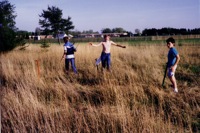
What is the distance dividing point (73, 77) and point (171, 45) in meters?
3.54

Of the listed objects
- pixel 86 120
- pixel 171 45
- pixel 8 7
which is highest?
pixel 8 7

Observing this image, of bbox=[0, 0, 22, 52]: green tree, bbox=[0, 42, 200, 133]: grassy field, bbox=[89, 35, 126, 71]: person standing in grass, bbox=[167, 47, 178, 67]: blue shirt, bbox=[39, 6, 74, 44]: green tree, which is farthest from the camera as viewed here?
bbox=[39, 6, 74, 44]: green tree

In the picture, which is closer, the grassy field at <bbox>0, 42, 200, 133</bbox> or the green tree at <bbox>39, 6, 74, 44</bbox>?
the grassy field at <bbox>0, 42, 200, 133</bbox>

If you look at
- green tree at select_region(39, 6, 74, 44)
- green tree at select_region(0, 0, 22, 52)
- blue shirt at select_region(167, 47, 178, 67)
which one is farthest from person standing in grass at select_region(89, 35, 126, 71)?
green tree at select_region(39, 6, 74, 44)

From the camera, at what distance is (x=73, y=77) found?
7559 millimetres

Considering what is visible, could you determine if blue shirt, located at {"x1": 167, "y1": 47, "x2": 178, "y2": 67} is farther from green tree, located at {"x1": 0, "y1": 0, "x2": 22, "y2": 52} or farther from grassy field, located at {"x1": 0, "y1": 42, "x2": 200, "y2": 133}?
green tree, located at {"x1": 0, "y1": 0, "x2": 22, "y2": 52}

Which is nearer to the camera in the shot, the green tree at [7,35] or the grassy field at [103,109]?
the grassy field at [103,109]

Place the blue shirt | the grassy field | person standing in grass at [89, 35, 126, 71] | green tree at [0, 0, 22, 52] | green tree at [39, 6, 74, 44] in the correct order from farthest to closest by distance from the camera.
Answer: green tree at [39, 6, 74, 44] < green tree at [0, 0, 22, 52] < person standing in grass at [89, 35, 126, 71] < the blue shirt < the grassy field

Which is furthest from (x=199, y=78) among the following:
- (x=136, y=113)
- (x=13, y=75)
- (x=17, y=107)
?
(x=13, y=75)

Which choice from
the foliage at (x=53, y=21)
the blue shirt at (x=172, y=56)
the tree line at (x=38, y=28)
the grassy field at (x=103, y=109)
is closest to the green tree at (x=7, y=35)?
the tree line at (x=38, y=28)

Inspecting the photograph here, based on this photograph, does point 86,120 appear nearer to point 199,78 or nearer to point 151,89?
point 151,89

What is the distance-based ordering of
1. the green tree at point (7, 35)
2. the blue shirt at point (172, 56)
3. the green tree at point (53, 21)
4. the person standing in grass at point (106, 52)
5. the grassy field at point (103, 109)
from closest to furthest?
the grassy field at point (103, 109) → the blue shirt at point (172, 56) → the person standing in grass at point (106, 52) → the green tree at point (7, 35) → the green tree at point (53, 21)

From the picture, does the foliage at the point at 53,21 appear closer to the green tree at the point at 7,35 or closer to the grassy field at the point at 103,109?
the green tree at the point at 7,35

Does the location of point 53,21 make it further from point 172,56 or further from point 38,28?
point 172,56
